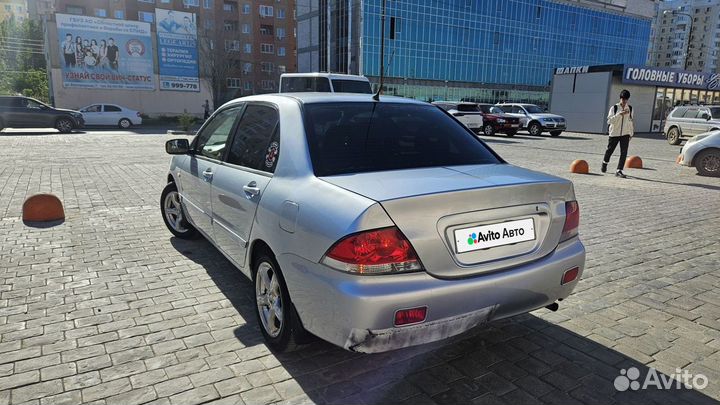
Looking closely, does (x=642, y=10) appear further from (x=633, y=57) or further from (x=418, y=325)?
(x=418, y=325)

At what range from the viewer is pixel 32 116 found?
23000mm

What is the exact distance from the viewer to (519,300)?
8.56ft

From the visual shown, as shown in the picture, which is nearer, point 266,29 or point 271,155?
point 271,155

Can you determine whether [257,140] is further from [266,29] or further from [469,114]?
[266,29]

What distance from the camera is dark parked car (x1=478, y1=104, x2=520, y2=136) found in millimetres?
24719

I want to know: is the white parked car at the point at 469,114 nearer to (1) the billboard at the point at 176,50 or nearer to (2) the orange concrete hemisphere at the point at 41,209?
(2) the orange concrete hemisphere at the point at 41,209

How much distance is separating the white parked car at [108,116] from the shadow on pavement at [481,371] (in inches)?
1193

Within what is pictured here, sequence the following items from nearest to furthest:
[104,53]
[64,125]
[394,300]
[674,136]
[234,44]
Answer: [394,300]
[674,136]
[64,125]
[104,53]
[234,44]

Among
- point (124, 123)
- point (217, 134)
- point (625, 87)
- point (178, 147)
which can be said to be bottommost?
point (124, 123)

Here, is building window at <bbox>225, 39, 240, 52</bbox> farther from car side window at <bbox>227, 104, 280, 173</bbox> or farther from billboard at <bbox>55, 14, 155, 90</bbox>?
car side window at <bbox>227, 104, 280, 173</bbox>

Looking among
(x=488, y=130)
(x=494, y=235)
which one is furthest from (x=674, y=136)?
(x=494, y=235)

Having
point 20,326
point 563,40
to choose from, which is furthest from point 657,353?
point 563,40

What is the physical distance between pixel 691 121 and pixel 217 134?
2436 cm

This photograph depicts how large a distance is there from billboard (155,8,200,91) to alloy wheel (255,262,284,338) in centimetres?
4712
